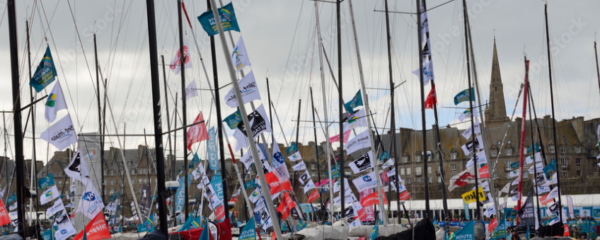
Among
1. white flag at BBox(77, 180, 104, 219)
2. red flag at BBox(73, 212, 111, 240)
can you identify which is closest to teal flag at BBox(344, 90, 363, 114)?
white flag at BBox(77, 180, 104, 219)

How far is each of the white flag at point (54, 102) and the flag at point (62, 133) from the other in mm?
901

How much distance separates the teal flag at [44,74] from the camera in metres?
14.3

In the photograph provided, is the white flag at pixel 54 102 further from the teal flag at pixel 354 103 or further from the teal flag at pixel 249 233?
the teal flag at pixel 354 103

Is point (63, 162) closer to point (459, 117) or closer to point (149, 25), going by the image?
point (459, 117)

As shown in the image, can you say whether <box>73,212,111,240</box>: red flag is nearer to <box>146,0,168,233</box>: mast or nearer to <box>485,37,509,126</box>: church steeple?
<box>146,0,168,233</box>: mast

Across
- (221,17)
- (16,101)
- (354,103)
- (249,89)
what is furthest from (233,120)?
(354,103)

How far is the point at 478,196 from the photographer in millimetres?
23312

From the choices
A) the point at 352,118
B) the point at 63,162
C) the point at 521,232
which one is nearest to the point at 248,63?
the point at 352,118

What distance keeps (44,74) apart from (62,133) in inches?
58.6

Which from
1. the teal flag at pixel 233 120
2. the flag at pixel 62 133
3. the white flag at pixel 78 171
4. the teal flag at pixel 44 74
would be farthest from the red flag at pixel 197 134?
the teal flag at pixel 44 74

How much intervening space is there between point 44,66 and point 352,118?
1289 centimetres

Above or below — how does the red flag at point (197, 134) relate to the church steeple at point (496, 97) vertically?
below

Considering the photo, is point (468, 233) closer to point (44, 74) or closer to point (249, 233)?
point (249, 233)

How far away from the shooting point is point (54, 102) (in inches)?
598
